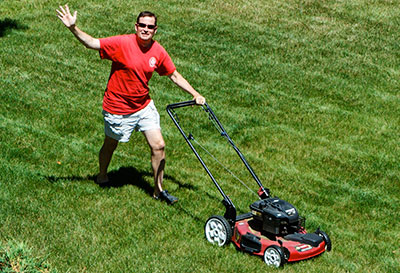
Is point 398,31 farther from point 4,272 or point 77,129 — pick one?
point 4,272

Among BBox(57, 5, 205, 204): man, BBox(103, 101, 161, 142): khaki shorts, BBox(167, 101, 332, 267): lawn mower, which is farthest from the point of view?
BBox(103, 101, 161, 142): khaki shorts

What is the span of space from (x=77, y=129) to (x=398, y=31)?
839 cm

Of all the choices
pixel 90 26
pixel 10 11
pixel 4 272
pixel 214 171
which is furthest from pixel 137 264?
pixel 10 11

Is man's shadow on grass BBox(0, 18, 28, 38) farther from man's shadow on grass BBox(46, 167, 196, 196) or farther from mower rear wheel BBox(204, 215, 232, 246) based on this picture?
mower rear wheel BBox(204, 215, 232, 246)

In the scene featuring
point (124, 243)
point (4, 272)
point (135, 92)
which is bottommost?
point (124, 243)

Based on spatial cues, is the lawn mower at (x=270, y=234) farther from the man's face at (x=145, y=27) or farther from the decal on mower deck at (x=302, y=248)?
the man's face at (x=145, y=27)

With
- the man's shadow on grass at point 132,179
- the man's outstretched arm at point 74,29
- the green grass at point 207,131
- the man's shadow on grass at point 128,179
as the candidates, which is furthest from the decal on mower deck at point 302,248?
the man's outstretched arm at point 74,29

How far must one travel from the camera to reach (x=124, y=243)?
18.6ft

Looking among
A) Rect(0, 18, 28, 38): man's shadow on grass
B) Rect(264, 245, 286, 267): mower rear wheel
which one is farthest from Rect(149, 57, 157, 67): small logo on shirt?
Rect(0, 18, 28, 38): man's shadow on grass

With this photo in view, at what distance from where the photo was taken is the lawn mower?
5.33 m

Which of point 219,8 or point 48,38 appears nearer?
point 48,38

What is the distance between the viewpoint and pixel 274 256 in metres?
5.28

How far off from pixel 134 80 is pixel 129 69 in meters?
0.13

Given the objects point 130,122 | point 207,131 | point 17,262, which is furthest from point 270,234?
point 207,131
